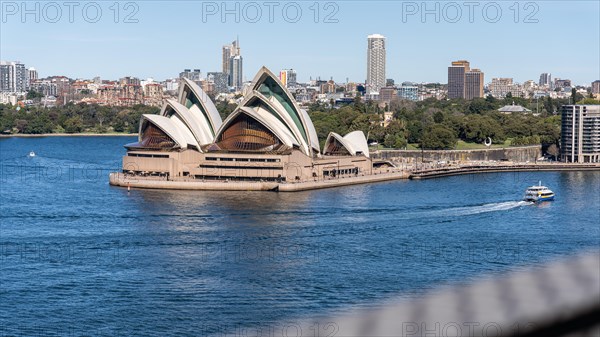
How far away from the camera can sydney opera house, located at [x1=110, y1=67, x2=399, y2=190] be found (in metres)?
21.2

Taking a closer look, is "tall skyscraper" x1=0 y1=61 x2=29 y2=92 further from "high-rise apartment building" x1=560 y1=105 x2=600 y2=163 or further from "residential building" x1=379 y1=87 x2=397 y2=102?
"high-rise apartment building" x1=560 y1=105 x2=600 y2=163

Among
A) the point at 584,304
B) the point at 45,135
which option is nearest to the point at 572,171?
the point at 45,135

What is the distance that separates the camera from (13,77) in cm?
7775

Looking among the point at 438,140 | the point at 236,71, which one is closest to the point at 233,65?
the point at 236,71

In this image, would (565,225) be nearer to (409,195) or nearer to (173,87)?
(409,195)

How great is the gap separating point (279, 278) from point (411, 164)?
1790 centimetres

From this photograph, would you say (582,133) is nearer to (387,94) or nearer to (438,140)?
(438,140)

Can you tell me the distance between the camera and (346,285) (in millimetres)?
9914

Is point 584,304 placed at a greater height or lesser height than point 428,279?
greater

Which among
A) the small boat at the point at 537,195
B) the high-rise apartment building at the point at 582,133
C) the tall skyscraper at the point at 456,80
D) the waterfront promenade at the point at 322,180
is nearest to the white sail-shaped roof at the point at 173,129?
the waterfront promenade at the point at 322,180

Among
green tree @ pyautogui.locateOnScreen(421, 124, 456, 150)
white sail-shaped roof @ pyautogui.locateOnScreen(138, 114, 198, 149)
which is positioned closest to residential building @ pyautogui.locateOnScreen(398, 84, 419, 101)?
green tree @ pyautogui.locateOnScreen(421, 124, 456, 150)

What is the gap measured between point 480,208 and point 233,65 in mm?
74415

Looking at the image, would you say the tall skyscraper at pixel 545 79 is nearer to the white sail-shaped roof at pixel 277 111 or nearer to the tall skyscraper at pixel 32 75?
the tall skyscraper at pixel 32 75

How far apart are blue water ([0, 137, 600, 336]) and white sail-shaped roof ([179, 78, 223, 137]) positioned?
2.96 m
